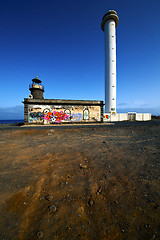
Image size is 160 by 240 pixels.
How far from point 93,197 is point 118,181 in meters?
0.83

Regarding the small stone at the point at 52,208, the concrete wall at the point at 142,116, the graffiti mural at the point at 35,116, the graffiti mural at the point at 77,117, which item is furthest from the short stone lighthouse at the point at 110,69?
the small stone at the point at 52,208

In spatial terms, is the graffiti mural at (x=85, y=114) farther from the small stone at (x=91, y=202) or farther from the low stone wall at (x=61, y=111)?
the small stone at (x=91, y=202)

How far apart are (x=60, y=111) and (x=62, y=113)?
1.77 ft

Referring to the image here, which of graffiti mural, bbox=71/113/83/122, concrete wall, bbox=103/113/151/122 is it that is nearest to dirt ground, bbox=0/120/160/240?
graffiti mural, bbox=71/113/83/122

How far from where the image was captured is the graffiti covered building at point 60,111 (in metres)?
16.5

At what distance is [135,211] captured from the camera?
1639 millimetres

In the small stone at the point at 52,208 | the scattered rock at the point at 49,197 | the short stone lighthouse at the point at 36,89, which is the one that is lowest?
the scattered rock at the point at 49,197

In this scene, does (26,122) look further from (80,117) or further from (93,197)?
(93,197)

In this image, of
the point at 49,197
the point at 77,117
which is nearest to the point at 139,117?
Result: the point at 77,117

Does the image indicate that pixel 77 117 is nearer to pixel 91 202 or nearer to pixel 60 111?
pixel 60 111

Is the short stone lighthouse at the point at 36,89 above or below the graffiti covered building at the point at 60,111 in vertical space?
above

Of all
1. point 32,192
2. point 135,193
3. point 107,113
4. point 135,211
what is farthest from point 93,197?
point 107,113

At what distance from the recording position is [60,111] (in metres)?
17.7

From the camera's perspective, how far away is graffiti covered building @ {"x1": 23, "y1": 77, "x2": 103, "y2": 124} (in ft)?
54.2
